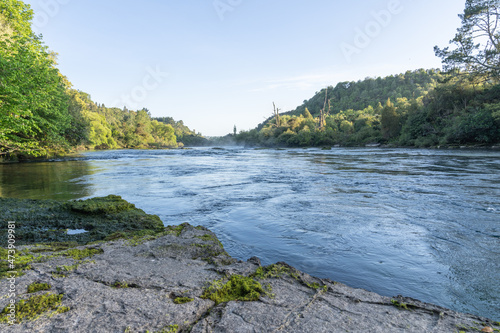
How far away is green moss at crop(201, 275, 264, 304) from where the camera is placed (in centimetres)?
224

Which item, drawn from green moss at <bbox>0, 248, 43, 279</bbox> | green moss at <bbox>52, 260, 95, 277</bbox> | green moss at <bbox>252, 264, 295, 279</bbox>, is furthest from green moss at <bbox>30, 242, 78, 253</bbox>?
green moss at <bbox>252, 264, 295, 279</bbox>

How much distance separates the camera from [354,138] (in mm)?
53281

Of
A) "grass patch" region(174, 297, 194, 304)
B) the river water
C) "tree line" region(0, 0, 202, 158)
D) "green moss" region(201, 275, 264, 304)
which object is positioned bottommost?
the river water

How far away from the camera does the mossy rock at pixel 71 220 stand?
4090 millimetres

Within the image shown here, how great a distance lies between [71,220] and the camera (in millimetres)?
4863

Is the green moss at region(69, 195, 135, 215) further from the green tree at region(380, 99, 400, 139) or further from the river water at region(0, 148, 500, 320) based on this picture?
the green tree at region(380, 99, 400, 139)

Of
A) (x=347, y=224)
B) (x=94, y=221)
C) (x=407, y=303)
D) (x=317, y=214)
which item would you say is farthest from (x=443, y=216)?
(x=94, y=221)

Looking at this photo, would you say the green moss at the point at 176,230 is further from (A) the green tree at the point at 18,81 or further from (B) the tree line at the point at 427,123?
(B) the tree line at the point at 427,123

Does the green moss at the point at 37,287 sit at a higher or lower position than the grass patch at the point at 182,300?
higher

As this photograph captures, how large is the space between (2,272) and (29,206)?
12.7 feet

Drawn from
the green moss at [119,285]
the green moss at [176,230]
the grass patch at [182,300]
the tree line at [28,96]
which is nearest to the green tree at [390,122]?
the tree line at [28,96]

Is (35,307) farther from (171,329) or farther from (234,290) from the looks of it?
(234,290)

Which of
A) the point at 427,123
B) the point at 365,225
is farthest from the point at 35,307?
the point at 427,123

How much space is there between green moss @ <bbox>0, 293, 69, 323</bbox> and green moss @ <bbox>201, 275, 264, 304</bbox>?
1088 millimetres
